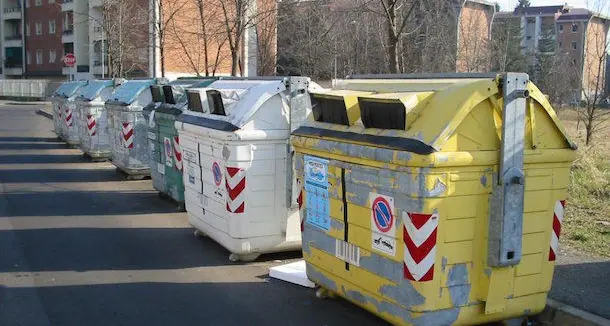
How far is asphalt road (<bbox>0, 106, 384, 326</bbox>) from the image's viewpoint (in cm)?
534

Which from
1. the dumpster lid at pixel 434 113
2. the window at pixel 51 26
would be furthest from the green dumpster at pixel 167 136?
the window at pixel 51 26

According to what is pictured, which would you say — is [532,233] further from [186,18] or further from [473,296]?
[186,18]

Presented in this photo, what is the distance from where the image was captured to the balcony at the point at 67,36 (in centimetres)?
5944

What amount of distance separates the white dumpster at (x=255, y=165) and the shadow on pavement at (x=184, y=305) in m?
0.76

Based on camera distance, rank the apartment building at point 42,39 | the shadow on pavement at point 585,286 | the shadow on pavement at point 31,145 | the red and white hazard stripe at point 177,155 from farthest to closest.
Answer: the apartment building at point 42,39, the shadow on pavement at point 31,145, the red and white hazard stripe at point 177,155, the shadow on pavement at point 585,286

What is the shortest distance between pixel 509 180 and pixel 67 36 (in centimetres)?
6244

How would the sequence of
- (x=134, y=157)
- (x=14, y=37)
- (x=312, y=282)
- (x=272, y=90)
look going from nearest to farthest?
(x=312, y=282) < (x=272, y=90) < (x=134, y=157) < (x=14, y=37)

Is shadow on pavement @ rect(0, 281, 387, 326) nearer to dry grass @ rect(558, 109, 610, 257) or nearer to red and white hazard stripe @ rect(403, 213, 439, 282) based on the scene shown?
red and white hazard stripe @ rect(403, 213, 439, 282)

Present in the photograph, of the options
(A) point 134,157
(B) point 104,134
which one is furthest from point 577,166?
(B) point 104,134

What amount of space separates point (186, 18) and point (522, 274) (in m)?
18.8

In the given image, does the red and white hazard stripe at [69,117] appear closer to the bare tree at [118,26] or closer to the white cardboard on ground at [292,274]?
the bare tree at [118,26]

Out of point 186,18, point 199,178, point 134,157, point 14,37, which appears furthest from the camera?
point 14,37

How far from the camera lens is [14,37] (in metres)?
70.8

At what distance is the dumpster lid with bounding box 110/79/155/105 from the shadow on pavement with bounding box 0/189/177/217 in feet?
6.39
